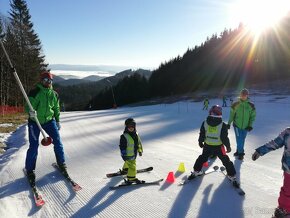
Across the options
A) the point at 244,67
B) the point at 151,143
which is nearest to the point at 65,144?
the point at 151,143

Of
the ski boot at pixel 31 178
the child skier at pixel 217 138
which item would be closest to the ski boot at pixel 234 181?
the child skier at pixel 217 138

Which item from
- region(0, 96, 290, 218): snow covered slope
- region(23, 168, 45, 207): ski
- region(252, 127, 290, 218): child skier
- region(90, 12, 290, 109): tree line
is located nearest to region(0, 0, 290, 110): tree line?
region(90, 12, 290, 109): tree line

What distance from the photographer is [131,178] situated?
6348 millimetres

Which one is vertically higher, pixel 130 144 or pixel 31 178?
pixel 130 144

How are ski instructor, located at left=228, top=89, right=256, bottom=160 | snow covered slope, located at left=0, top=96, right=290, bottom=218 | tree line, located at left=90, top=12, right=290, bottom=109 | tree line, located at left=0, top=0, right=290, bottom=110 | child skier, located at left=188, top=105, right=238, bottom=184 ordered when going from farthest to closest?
tree line, located at left=90, top=12, right=290, bottom=109 < tree line, located at left=0, top=0, right=290, bottom=110 < ski instructor, located at left=228, top=89, right=256, bottom=160 < child skier, located at left=188, top=105, right=238, bottom=184 < snow covered slope, located at left=0, top=96, right=290, bottom=218

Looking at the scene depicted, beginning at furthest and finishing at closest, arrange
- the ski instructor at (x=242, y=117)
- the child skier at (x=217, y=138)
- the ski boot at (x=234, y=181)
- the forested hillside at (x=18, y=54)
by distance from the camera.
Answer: the forested hillside at (x=18, y=54) < the ski instructor at (x=242, y=117) < the child skier at (x=217, y=138) < the ski boot at (x=234, y=181)

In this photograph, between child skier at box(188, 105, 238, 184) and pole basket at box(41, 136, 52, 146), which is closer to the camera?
pole basket at box(41, 136, 52, 146)

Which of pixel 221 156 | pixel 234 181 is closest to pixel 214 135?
pixel 221 156

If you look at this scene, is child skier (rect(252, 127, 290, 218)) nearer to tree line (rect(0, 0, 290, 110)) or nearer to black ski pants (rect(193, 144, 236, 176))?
black ski pants (rect(193, 144, 236, 176))

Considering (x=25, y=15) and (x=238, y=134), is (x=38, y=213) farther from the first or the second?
(x=25, y=15)

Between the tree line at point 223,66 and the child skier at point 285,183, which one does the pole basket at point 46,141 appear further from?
the tree line at point 223,66

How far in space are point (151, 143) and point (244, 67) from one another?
57993 mm

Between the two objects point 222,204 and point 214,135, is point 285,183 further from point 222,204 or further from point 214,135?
point 214,135

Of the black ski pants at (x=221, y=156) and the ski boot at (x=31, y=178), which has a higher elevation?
the black ski pants at (x=221, y=156)
